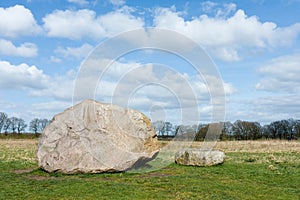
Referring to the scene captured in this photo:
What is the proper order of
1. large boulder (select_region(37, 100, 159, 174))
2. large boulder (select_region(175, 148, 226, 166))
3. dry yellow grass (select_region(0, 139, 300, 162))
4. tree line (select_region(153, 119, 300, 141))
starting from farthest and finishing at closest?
tree line (select_region(153, 119, 300, 141)), dry yellow grass (select_region(0, 139, 300, 162)), large boulder (select_region(175, 148, 226, 166)), large boulder (select_region(37, 100, 159, 174))

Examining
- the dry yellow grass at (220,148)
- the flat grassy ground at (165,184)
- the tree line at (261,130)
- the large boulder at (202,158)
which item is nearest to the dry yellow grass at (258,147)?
the dry yellow grass at (220,148)

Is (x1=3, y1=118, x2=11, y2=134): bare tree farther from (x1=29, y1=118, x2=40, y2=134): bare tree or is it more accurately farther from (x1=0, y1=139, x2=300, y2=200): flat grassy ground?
(x1=0, y1=139, x2=300, y2=200): flat grassy ground

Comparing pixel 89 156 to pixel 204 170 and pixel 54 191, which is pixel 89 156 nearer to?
pixel 54 191

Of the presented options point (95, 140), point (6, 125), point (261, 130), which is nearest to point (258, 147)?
point (95, 140)

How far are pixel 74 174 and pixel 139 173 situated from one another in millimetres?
3294

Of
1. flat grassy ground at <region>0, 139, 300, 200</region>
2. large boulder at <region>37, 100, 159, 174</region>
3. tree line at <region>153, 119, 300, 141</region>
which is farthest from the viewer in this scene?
tree line at <region>153, 119, 300, 141</region>

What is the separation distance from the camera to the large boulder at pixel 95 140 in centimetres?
1753

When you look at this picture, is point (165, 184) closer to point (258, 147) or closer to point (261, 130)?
point (258, 147)

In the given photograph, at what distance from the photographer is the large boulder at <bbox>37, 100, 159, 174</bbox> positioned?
17.5 meters

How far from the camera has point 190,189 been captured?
42.9 ft

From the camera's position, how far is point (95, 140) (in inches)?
704

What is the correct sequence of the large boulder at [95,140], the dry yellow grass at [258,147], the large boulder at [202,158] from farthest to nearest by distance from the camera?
the dry yellow grass at [258,147] < the large boulder at [202,158] < the large boulder at [95,140]

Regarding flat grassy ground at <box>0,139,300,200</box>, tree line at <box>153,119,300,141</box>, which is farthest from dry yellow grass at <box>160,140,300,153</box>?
tree line at <box>153,119,300,141</box>

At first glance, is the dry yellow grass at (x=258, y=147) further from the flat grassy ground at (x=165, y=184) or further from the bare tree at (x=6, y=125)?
Result: the bare tree at (x=6, y=125)
